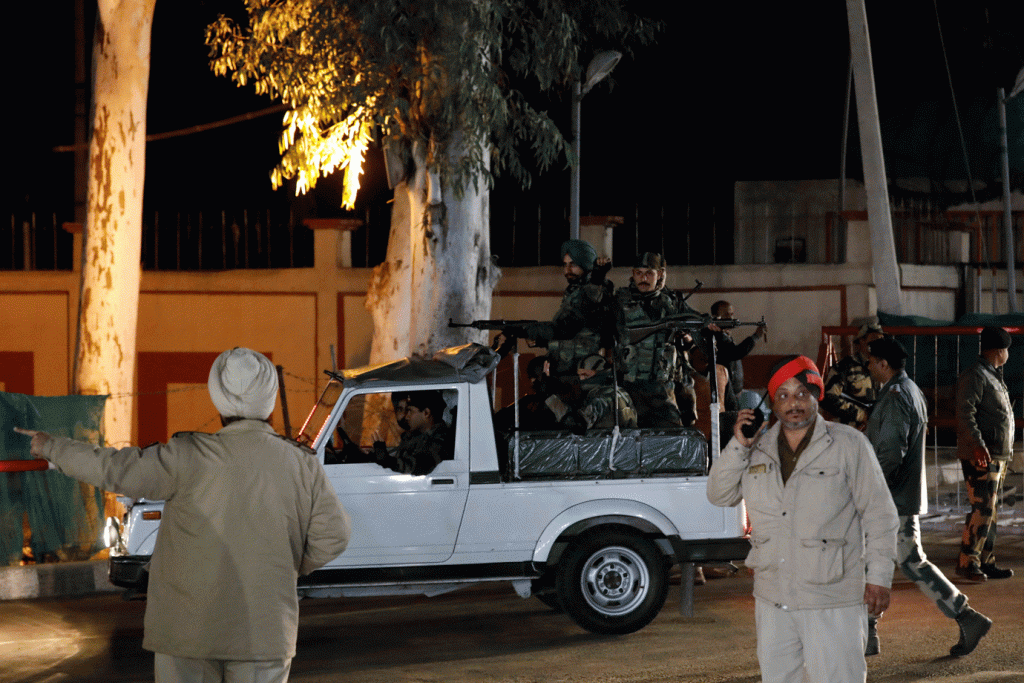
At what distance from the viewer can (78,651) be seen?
7.86 m

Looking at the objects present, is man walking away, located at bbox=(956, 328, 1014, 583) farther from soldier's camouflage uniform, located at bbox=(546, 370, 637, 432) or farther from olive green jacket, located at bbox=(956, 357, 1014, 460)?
soldier's camouflage uniform, located at bbox=(546, 370, 637, 432)

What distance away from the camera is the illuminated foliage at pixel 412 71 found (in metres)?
11.9

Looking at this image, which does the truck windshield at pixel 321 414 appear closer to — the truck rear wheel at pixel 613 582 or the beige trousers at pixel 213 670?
the truck rear wheel at pixel 613 582

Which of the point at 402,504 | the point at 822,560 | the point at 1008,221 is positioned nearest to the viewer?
the point at 822,560

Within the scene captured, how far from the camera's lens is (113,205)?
11930 mm

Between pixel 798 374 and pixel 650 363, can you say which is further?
pixel 650 363

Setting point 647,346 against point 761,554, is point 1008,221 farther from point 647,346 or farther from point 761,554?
point 761,554

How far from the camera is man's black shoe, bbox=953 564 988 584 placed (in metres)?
9.76

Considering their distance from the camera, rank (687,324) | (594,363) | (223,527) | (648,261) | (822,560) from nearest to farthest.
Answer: (223,527) → (822,560) → (687,324) → (594,363) → (648,261)

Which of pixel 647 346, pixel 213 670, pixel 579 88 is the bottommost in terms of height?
pixel 213 670

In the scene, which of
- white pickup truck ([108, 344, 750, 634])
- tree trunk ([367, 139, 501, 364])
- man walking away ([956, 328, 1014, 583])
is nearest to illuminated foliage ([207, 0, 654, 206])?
tree trunk ([367, 139, 501, 364])

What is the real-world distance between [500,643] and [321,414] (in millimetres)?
1773

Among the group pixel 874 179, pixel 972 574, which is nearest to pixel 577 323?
pixel 972 574

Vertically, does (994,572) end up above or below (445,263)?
below
